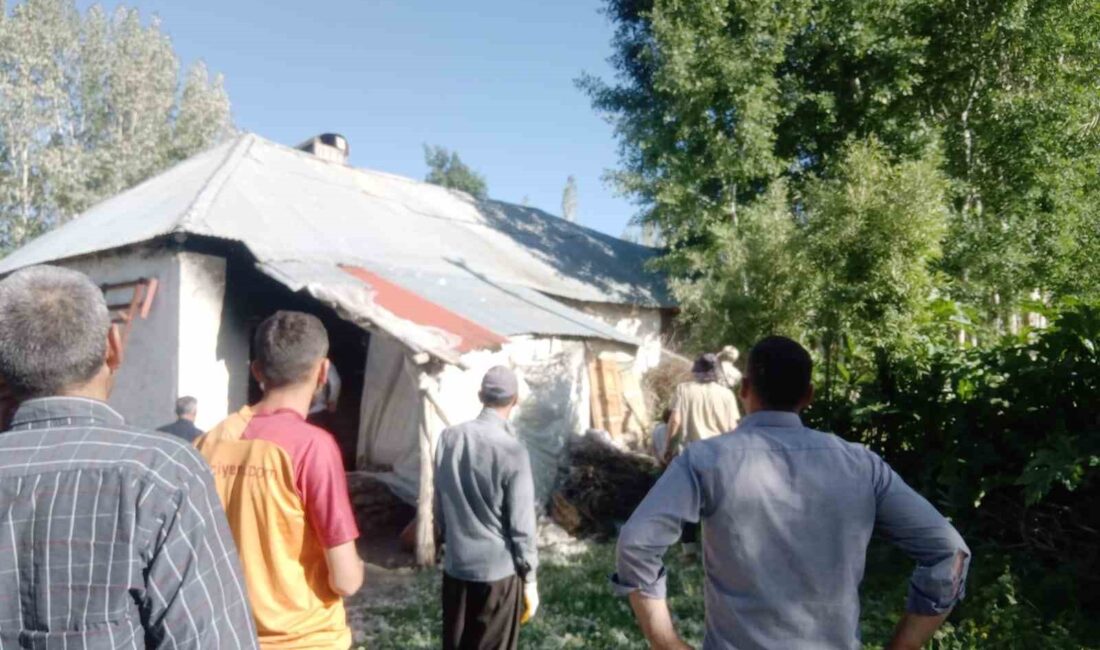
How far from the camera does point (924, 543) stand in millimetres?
2191

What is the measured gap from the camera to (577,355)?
1138 cm

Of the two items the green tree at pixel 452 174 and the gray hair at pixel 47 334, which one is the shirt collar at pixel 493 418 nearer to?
the gray hair at pixel 47 334

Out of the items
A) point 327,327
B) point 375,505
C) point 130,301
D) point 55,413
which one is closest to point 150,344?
point 130,301

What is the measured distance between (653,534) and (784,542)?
36 cm

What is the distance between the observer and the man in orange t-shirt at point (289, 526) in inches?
89.0

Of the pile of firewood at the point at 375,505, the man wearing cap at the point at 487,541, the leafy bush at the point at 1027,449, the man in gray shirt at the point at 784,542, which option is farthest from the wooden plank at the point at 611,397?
the man in gray shirt at the point at 784,542

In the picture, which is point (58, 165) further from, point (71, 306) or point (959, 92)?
point (71, 306)

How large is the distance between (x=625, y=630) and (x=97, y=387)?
4.76 metres

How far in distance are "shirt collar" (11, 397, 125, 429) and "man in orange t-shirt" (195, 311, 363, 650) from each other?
2.22 feet

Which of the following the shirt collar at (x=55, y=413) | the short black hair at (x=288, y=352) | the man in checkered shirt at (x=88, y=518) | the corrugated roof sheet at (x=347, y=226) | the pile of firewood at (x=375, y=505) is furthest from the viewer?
the corrugated roof sheet at (x=347, y=226)

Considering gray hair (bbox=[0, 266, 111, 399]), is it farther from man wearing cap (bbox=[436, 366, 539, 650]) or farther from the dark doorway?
the dark doorway

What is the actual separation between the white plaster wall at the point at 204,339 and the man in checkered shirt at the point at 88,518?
26.2 ft

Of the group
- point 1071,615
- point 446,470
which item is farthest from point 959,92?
point 446,470

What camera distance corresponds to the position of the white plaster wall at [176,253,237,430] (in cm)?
912
